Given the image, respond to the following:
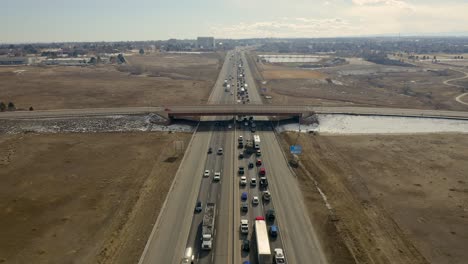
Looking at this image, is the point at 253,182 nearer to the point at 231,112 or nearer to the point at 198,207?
the point at 198,207

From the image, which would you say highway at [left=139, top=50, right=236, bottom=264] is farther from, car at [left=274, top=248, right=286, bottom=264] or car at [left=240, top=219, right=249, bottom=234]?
car at [left=274, top=248, right=286, bottom=264]

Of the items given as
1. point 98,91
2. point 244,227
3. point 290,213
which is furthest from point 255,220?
point 98,91

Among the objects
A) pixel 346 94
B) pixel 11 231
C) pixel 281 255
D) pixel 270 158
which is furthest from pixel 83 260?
pixel 346 94

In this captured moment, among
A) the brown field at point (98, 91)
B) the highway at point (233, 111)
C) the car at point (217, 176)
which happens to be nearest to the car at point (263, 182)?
the car at point (217, 176)

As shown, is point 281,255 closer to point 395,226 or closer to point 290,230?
point 290,230

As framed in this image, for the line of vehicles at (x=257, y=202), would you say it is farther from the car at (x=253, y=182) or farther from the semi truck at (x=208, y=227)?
the semi truck at (x=208, y=227)
